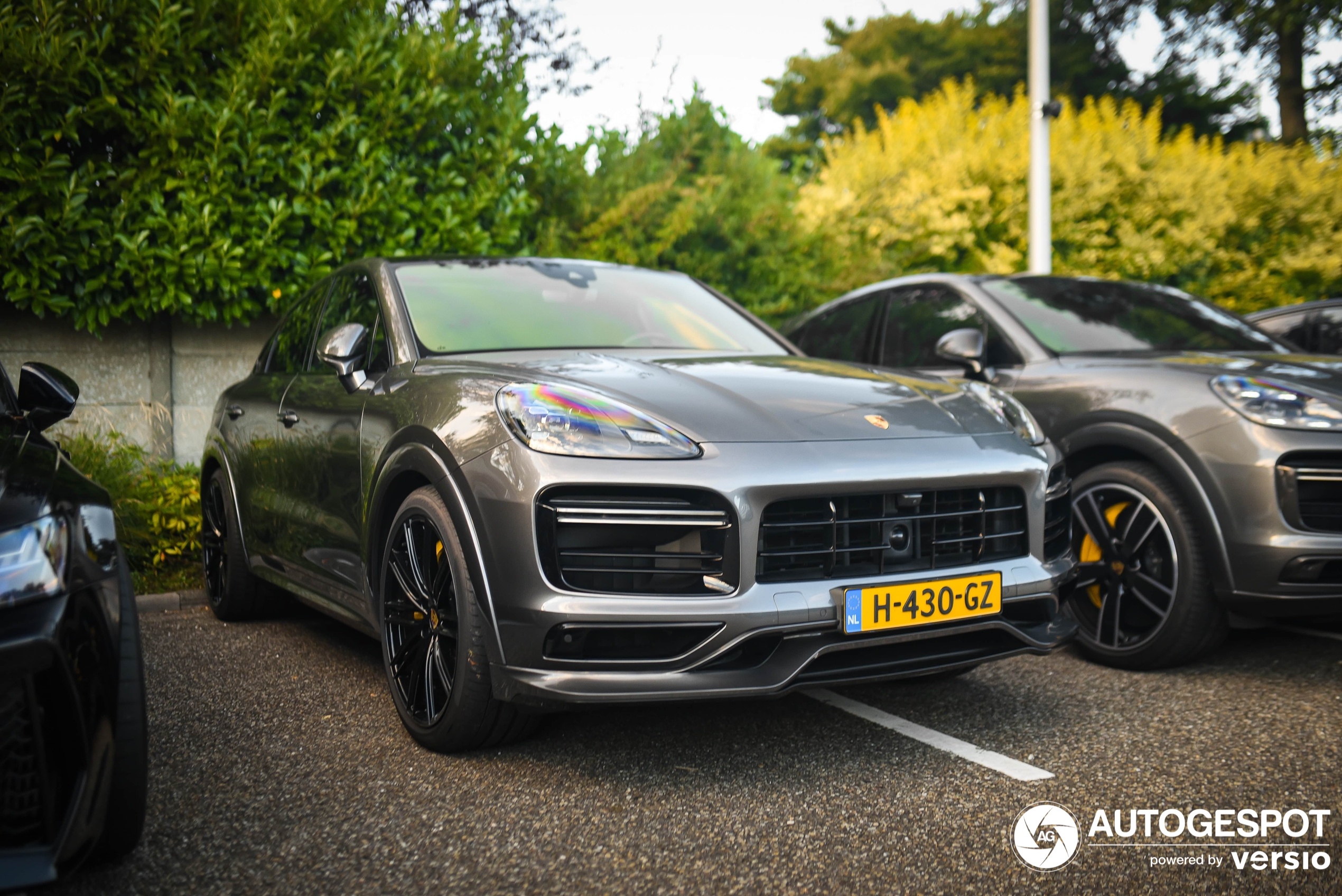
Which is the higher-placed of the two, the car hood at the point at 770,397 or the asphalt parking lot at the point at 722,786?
the car hood at the point at 770,397

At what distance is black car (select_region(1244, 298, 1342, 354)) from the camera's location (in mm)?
6281

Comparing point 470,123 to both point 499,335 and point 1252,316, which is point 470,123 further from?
point 1252,316

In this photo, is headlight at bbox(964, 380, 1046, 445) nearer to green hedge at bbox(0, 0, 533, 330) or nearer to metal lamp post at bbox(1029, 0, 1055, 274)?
green hedge at bbox(0, 0, 533, 330)

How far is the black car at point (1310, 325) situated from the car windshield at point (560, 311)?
3499 mm

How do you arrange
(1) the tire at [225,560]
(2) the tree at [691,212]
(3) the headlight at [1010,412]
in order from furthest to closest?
(2) the tree at [691,212] → (1) the tire at [225,560] → (3) the headlight at [1010,412]

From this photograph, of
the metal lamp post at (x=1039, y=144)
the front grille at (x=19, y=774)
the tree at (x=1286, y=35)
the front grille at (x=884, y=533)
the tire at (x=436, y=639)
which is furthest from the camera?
the tree at (x=1286, y=35)

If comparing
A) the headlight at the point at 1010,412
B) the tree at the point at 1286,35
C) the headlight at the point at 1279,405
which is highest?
the tree at the point at 1286,35

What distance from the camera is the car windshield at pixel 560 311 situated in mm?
3807

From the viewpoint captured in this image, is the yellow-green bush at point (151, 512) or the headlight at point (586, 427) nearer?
the headlight at point (586, 427)

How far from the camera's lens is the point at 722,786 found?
9.63 feet

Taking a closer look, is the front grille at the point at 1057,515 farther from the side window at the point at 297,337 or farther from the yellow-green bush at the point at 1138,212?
the yellow-green bush at the point at 1138,212

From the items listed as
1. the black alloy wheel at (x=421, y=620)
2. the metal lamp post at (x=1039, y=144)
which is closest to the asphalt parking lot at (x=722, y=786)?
the black alloy wheel at (x=421, y=620)

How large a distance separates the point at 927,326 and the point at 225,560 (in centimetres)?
342

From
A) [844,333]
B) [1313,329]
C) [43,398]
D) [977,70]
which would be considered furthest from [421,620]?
[977,70]
